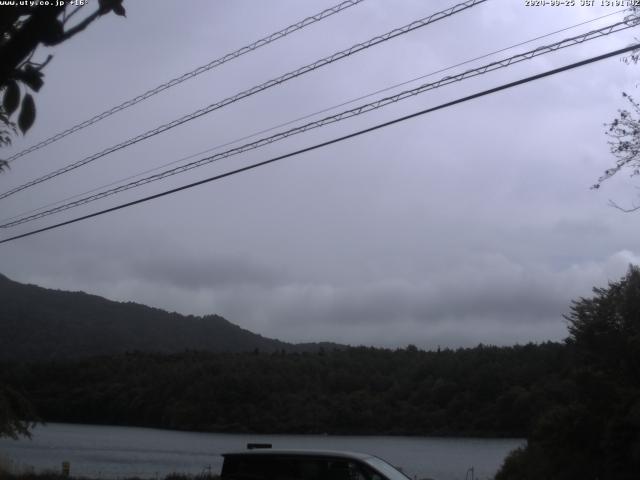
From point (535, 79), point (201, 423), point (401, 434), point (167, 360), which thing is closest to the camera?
point (535, 79)

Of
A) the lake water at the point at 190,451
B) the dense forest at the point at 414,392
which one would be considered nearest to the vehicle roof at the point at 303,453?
the dense forest at the point at 414,392

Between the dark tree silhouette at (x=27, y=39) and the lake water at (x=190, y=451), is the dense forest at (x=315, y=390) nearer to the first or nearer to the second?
the lake water at (x=190, y=451)

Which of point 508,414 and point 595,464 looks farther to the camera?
point 508,414

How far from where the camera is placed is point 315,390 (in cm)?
4488

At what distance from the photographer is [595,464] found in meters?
24.4

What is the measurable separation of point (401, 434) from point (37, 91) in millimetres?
37156

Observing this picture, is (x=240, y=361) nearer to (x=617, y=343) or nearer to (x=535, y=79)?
(x=617, y=343)

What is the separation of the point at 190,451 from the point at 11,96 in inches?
1305

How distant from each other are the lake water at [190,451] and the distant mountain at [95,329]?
21522mm

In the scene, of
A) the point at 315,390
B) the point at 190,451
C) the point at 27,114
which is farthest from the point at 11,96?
the point at 315,390

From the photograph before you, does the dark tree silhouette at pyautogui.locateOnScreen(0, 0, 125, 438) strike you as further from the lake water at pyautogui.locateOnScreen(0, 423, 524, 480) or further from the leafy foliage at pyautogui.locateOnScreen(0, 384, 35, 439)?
the lake water at pyautogui.locateOnScreen(0, 423, 524, 480)

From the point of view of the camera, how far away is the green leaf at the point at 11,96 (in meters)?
3.90

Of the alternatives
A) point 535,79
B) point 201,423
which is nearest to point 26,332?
point 201,423

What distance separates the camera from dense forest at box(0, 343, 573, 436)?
36750mm
